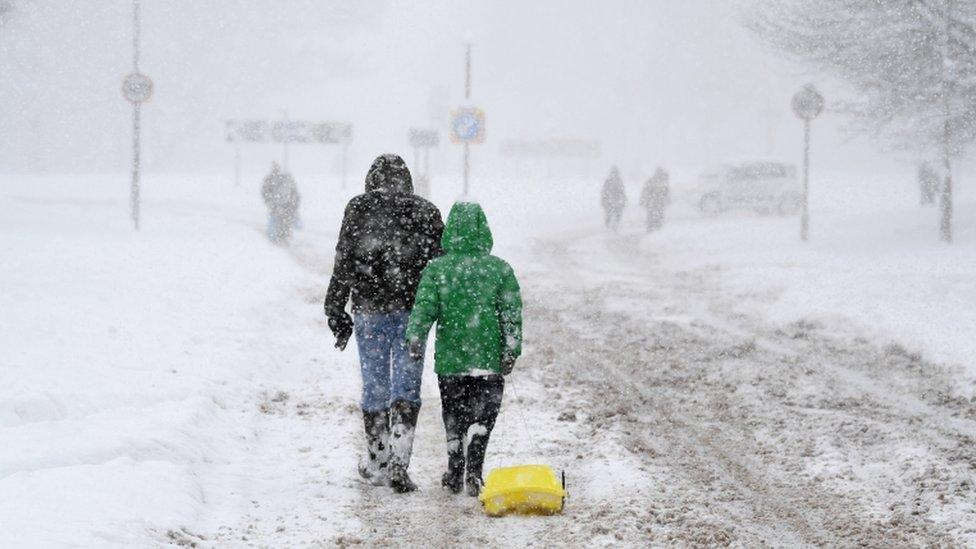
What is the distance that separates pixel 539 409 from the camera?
7.43m

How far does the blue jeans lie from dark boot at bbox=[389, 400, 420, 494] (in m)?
0.06

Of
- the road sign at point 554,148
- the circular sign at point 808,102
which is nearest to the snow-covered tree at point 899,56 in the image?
the circular sign at point 808,102

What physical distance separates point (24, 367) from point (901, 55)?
1415 centimetres

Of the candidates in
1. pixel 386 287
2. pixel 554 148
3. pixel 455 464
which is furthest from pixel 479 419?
pixel 554 148

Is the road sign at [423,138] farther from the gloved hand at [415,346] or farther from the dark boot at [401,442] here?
the gloved hand at [415,346]

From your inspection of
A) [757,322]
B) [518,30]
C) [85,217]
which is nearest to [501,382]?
[757,322]

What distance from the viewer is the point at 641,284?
15750 millimetres

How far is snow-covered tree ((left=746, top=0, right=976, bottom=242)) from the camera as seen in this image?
15.0 meters

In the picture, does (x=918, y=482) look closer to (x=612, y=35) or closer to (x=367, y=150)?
(x=612, y=35)

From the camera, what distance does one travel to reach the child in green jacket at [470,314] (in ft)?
17.1

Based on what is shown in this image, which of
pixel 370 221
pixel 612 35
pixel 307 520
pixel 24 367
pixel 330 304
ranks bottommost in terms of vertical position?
pixel 307 520

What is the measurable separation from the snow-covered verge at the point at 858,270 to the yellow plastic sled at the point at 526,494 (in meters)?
4.63

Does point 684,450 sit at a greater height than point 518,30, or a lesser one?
lesser

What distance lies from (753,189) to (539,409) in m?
24.3
